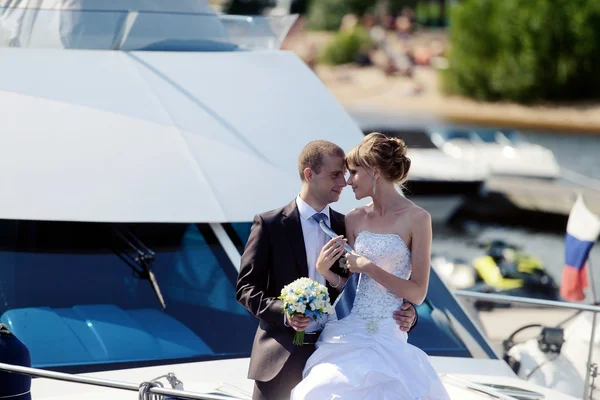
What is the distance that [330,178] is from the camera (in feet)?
13.3

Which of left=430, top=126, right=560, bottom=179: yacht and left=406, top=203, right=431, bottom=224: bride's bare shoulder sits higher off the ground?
left=406, top=203, right=431, bottom=224: bride's bare shoulder

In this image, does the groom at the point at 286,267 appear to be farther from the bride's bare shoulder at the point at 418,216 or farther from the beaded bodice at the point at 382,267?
the bride's bare shoulder at the point at 418,216

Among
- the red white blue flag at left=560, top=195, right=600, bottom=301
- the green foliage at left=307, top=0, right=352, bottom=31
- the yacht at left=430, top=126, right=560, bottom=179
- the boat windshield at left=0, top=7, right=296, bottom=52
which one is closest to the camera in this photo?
the boat windshield at left=0, top=7, right=296, bottom=52

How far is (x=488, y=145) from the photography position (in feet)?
82.7

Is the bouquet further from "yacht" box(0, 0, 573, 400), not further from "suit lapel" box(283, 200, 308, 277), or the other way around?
"yacht" box(0, 0, 573, 400)

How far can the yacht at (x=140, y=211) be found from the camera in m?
5.05

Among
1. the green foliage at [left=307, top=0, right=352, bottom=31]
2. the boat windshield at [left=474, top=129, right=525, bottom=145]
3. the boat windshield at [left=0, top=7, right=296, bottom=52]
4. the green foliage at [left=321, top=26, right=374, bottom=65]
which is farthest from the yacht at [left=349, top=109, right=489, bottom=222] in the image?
the green foliage at [left=307, top=0, right=352, bottom=31]

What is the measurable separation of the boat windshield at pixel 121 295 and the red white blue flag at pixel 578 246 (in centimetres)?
241

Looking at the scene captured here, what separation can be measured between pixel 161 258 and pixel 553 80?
42546 millimetres

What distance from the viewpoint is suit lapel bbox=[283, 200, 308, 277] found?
13.5 ft

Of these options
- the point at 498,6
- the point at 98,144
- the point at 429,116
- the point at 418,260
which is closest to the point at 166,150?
the point at 98,144

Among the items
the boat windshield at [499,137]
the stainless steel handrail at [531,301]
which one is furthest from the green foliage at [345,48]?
the stainless steel handrail at [531,301]

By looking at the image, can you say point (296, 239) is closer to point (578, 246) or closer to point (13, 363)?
point (13, 363)

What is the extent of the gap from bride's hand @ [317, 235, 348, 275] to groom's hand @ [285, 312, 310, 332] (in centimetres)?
26
